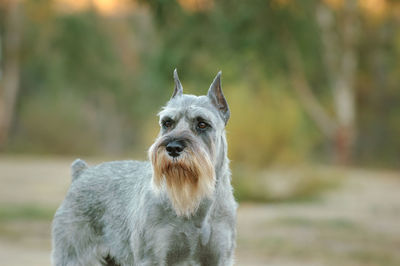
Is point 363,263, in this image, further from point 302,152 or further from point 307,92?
point 307,92

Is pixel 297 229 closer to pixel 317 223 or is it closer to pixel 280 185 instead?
pixel 317 223

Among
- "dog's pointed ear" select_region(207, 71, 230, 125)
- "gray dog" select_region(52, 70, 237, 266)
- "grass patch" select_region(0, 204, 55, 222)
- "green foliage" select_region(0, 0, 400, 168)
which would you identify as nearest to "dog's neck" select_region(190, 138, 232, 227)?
"gray dog" select_region(52, 70, 237, 266)

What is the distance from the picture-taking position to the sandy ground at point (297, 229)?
11.8m

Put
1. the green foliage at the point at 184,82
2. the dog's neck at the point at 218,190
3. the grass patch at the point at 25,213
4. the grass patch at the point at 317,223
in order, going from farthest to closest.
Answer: the grass patch at the point at 25,213
the grass patch at the point at 317,223
the green foliage at the point at 184,82
the dog's neck at the point at 218,190

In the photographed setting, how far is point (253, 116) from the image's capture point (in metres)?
17.6

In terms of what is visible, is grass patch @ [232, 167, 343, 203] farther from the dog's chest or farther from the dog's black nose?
the dog's black nose

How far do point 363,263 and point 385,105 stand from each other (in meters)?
25.7

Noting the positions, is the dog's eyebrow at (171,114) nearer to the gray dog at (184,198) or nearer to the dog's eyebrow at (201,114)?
the gray dog at (184,198)

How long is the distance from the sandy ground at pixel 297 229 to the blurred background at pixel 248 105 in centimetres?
5

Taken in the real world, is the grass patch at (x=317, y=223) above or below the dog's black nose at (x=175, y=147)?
above

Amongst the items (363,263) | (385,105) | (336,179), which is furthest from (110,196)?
(385,105)

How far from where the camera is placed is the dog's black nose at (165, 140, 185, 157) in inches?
178

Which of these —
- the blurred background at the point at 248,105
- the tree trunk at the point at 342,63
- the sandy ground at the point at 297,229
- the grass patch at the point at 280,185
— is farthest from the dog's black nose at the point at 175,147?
the tree trunk at the point at 342,63

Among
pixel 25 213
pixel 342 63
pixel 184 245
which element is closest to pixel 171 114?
pixel 184 245
